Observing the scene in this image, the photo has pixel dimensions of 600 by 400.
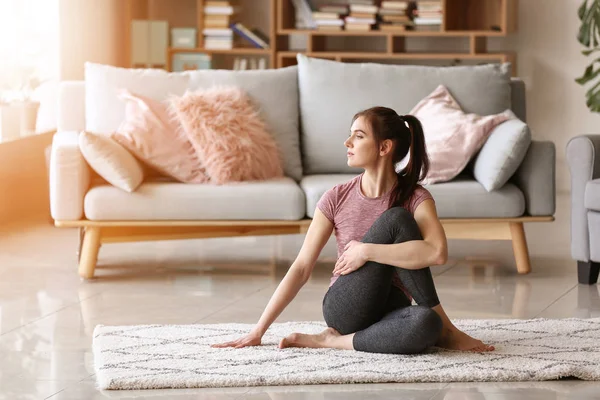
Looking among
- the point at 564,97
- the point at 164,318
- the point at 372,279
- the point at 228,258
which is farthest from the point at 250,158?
the point at 564,97

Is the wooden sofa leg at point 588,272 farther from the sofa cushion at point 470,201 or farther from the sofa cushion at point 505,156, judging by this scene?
the sofa cushion at point 505,156

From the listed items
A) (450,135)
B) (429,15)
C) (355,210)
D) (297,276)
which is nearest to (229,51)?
(429,15)

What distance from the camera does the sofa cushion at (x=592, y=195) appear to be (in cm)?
398

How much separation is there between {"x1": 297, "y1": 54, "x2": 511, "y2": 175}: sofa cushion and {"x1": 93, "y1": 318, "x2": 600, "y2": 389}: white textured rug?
153 cm

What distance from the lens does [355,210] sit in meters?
3.02

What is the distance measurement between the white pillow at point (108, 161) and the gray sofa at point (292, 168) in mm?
44

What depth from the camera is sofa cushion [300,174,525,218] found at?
4195mm

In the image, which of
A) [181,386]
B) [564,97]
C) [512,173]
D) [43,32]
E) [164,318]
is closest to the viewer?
[181,386]

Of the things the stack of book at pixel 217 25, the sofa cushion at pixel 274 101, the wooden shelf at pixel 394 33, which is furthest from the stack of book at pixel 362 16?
the sofa cushion at pixel 274 101

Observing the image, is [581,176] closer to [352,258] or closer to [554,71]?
[352,258]

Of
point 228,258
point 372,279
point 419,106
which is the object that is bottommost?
point 228,258

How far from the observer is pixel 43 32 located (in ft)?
21.6

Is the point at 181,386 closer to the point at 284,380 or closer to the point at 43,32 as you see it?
the point at 284,380

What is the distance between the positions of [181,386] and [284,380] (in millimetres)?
270
